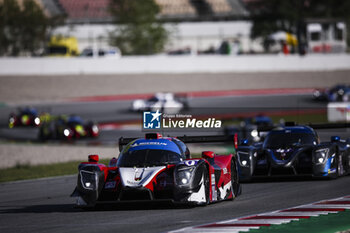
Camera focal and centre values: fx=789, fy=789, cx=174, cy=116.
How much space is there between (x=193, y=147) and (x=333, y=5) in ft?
159

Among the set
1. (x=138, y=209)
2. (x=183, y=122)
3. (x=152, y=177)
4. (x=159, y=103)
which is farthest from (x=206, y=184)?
(x=159, y=103)

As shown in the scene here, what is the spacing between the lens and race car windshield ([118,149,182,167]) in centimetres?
1326

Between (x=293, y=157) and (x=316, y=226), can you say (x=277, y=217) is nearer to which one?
(x=316, y=226)

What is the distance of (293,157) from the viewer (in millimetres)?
17172

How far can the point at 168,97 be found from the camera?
45125mm

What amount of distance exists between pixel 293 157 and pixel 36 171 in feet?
28.0

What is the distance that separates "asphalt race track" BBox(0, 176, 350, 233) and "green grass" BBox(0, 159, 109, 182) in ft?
9.98

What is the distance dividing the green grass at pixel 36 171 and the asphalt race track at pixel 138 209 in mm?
3042

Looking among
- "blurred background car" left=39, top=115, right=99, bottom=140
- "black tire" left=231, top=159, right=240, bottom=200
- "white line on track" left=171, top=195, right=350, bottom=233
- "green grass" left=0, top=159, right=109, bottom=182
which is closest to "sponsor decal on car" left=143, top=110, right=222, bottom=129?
"black tire" left=231, top=159, right=240, bottom=200

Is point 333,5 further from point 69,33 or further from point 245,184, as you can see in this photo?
point 245,184

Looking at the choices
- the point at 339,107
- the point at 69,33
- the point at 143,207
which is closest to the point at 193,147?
the point at 339,107

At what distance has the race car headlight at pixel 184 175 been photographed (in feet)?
41.4

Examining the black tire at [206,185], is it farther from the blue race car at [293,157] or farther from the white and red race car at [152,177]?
the blue race car at [293,157]

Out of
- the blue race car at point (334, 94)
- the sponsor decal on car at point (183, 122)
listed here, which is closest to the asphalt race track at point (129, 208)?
the sponsor decal on car at point (183, 122)
